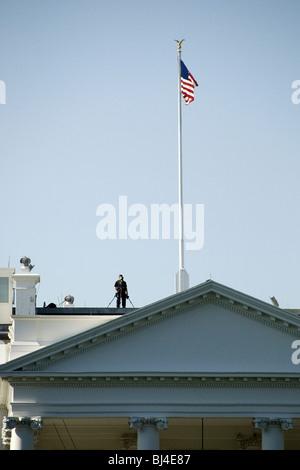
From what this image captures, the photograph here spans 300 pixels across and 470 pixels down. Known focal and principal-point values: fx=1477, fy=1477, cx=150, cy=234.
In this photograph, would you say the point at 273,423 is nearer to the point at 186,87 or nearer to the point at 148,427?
the point at 148,427

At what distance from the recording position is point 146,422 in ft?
187

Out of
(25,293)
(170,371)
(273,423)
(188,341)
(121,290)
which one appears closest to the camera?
(170,371)

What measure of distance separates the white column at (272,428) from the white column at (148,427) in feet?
12.3

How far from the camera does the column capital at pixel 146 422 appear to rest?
56.8 meters

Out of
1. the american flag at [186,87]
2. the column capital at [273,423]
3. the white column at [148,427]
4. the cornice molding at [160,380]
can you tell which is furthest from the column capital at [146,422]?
the american flag at [186,87]

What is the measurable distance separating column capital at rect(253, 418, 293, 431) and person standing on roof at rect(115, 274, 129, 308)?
10227mm

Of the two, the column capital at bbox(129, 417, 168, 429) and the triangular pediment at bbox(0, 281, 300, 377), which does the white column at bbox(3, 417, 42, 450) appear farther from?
the column capital at bbox(129, 417, 168, 429)

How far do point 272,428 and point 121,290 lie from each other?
35.6 feet

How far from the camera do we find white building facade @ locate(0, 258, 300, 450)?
56.6 meters

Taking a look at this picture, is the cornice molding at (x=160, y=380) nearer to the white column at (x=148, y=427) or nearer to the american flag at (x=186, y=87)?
the white column at (x=148, y=427)

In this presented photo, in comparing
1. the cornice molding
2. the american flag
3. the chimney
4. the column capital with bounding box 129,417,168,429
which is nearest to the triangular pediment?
the cornice molding

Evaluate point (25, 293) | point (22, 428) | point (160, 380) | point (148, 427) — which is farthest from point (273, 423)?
point (25, 293)

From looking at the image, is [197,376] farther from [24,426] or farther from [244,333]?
[24,426]
